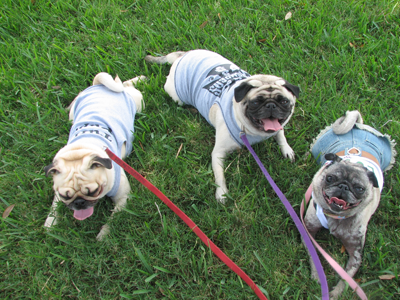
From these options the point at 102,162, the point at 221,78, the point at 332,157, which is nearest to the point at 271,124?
the point at 332,157

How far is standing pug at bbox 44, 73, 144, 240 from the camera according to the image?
8.81 feet

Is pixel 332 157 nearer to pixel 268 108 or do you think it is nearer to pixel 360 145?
pixel 360 145

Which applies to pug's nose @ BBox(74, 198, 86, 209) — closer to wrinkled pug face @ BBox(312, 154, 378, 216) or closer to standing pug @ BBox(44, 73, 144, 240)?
standing pug @ BBox(44, 73, 144, 240)

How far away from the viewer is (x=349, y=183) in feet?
7.76

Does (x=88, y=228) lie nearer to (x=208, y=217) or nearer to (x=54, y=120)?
(x=208, y=217)

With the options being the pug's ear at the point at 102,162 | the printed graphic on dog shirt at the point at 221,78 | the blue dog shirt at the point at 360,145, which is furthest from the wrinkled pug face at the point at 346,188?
the pug's ear at the point at 102,162

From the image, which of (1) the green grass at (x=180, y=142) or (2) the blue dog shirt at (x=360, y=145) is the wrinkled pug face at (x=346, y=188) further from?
(1) the green grass at (x=180, y=142)

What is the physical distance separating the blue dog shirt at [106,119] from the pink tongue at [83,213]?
269 mm

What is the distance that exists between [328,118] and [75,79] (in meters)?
3.82

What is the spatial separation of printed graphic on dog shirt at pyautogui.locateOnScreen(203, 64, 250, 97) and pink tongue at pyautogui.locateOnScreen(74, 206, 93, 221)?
201 centimetres

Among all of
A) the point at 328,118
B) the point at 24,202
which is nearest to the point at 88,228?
the point at 24,202

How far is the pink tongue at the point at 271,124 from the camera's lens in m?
2.99

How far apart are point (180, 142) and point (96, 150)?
4.06ft

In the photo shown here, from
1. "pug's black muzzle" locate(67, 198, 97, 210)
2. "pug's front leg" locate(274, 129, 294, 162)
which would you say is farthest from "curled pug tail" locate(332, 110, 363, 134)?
"pug's black muzzle" locate(67, 198, 97, 210)
